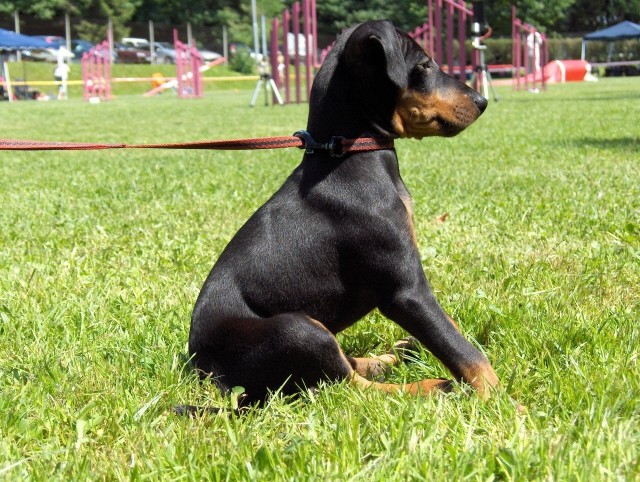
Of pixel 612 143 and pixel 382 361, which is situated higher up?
pixel 612 143

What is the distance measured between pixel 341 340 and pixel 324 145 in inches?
39.9

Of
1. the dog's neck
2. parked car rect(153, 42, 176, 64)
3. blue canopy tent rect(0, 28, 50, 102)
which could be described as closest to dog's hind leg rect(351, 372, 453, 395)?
the dog's neck

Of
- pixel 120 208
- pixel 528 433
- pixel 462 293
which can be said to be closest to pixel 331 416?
pixel 528 433

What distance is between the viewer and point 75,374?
3.14 m

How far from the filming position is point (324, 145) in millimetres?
3045

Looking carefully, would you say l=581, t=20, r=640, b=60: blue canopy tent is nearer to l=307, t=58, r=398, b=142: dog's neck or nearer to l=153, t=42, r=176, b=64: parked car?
l=153, t=42, r=176, b=64: parked car

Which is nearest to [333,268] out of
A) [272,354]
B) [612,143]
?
[272,354]

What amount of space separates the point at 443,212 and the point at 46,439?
414 centimetres

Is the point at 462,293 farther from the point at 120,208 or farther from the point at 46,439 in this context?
the point at 120,208

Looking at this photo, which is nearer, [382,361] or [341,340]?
[382,361]

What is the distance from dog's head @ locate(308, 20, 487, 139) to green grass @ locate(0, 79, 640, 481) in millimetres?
901

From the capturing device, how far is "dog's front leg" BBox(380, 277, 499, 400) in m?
2.83

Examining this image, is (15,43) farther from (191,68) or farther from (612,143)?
(612,143)

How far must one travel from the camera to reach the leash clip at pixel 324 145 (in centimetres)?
303
